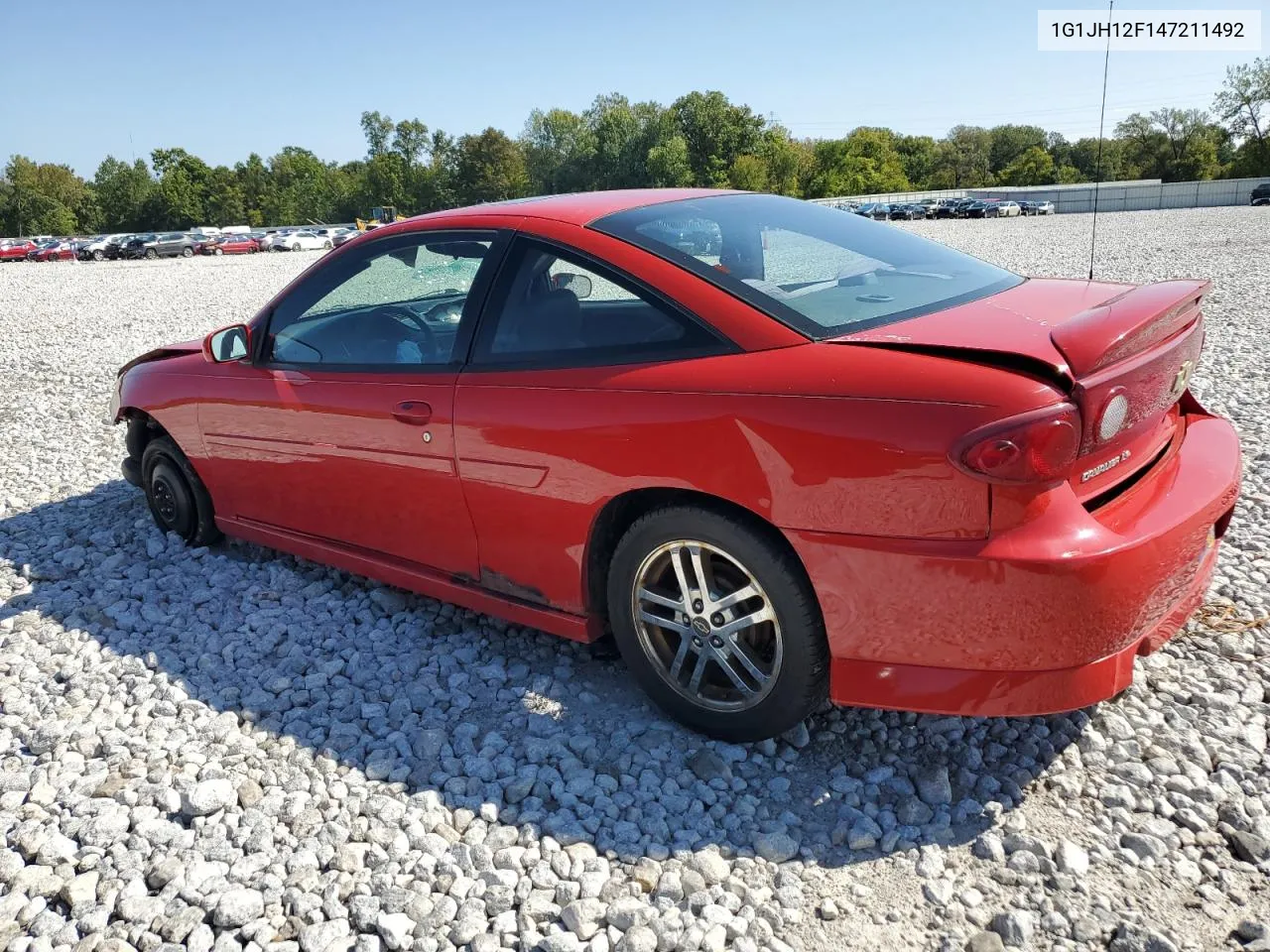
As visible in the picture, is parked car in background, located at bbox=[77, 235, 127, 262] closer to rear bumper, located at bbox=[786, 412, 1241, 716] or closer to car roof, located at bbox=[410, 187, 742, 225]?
car roof, located at bbox=[410, 187, 742, 225]

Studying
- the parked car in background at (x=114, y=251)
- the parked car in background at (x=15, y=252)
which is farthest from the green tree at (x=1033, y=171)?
the parked car in background at (x=15, y=252)

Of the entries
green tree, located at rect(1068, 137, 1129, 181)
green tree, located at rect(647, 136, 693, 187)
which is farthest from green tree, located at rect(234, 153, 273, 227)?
green tree, located at rect(1068, 137, 1129, 181)

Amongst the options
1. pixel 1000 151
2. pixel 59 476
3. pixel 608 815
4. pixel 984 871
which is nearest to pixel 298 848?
pixel 608 815

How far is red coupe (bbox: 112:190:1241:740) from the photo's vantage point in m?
2.23

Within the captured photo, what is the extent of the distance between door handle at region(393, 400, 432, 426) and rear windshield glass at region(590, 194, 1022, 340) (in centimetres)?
86

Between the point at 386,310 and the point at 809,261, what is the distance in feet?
5.69

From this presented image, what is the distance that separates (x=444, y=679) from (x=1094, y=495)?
2234 millimetres

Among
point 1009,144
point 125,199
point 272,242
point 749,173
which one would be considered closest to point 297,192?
point 125,199

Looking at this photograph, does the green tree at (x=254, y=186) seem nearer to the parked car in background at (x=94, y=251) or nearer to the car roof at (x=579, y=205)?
the parked car in background at (x=94, y=251)

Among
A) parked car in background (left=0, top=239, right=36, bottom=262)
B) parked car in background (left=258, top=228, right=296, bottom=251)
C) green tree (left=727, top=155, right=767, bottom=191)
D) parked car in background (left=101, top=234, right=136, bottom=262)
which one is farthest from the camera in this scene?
green tree (left=727, top=155, right=767, bottom=191)

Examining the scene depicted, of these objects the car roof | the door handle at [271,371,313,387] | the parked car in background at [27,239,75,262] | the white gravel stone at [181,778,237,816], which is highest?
the car roof

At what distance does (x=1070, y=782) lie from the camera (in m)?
2.61

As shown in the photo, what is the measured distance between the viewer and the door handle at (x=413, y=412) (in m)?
3.25

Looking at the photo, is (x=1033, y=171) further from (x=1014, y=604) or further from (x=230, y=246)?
(x=1014, y=604)
